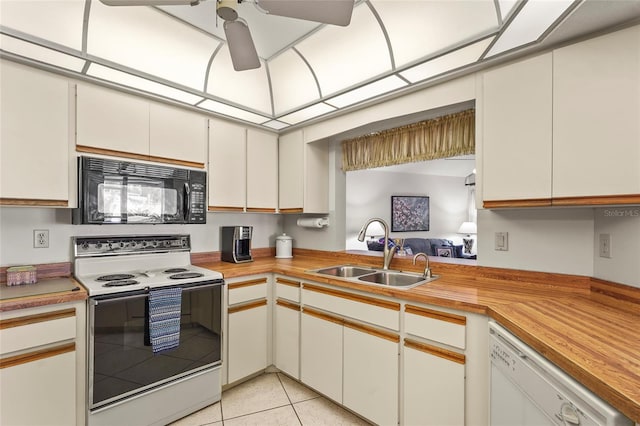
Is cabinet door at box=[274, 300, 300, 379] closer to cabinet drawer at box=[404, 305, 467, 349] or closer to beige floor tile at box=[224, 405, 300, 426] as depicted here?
beige floor tile at box=[224, 405, 300, 426]

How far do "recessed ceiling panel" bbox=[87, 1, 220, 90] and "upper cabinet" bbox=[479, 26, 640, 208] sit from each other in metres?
1.95

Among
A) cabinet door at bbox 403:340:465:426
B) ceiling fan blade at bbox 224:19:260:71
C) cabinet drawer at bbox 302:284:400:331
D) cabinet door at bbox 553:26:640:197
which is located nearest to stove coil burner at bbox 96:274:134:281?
cabinet drawer at bbox 302:284:400:331

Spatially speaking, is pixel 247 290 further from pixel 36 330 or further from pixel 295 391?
pixel 36 330

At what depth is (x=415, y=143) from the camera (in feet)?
8.09

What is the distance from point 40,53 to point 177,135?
2.93 ft

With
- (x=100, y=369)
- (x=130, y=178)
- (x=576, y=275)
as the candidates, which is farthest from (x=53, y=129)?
(x=576, y=275)

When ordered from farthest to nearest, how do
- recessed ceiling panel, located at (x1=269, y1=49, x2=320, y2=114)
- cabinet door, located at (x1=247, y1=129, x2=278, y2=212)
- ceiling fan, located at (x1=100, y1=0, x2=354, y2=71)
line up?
1. cabinet door, located at (x1=247, y1=129, x2=278, y2=212)
2. recessed ceiling panel, located at (x1=269, y1=49, x2=320, y2=114)
3. ceiling fan, located at (x1=100, y1=0, x2=354, y2=71)

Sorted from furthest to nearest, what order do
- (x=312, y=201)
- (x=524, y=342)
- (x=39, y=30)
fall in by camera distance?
(x=312, y=201) → (x=39, y=30) → (x=524, y=342)

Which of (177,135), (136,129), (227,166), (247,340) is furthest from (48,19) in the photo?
(247,340)

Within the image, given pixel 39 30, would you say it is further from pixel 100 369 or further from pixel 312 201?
pixel 312 201

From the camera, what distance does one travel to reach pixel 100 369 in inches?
68.3

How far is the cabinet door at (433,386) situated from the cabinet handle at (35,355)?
1.89 metres

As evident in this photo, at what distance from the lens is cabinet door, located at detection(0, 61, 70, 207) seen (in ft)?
5.65

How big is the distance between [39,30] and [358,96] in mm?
1936
